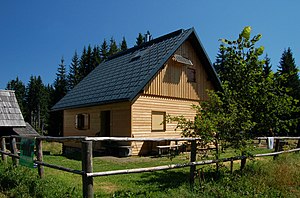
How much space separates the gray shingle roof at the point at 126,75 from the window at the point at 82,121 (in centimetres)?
76

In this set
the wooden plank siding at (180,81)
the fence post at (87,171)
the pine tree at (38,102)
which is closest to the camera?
the fence post at (87,171)

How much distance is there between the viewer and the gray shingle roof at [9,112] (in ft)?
47.1

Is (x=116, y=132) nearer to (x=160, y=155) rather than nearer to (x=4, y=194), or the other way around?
(x=160, y=155)

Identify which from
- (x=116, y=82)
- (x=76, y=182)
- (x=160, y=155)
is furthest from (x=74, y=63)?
(x=76, y=182)

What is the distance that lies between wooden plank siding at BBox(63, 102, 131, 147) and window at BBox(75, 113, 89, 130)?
0.19 m

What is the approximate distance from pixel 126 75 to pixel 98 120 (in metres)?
3.06

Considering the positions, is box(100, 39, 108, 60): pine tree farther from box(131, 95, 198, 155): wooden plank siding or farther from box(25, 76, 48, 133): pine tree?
box(131, 95, 198, 155): wooden plank siding

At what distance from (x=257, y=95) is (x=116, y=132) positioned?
8.89 m

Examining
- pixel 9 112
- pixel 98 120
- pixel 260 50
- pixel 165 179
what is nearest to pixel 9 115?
pixel 9 112

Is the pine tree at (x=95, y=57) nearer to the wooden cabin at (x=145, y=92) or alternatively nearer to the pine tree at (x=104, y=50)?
the pine tree at (x=104, y=50)

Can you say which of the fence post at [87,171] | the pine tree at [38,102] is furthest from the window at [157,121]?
the pine tree at [38,102]

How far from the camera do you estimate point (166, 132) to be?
1582cm

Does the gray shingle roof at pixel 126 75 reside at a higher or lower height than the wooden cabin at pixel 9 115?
higher

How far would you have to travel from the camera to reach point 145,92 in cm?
1492
